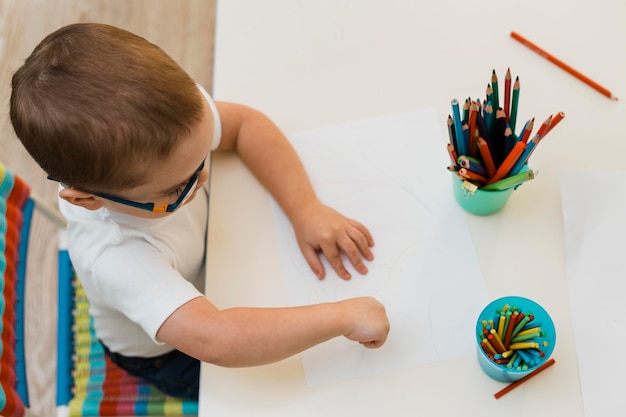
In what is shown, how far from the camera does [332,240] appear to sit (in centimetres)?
69

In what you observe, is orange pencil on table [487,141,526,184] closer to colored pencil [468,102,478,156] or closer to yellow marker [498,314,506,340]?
colored pencil [468,102,478,156]

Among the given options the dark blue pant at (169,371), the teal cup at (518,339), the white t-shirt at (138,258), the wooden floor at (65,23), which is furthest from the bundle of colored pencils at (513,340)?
the wooden floor at (65,23)

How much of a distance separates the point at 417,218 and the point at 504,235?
0.10 metres

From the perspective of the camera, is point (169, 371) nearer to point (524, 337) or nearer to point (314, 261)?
point (314, 261)

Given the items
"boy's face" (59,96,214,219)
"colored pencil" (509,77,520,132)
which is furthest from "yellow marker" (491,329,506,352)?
"boy's face" (59,96,214,219)

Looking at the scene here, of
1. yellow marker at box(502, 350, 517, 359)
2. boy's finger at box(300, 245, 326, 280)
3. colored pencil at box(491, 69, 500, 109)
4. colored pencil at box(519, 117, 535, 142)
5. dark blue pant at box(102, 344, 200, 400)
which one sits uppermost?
colored pencil at box(491, 69, 500, 109)

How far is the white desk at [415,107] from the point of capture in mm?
613

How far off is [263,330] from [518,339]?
25 cm

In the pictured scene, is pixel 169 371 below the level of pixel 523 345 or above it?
below

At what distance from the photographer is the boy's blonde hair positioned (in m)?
0.51

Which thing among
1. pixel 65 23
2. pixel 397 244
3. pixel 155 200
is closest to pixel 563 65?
pixel 397 244

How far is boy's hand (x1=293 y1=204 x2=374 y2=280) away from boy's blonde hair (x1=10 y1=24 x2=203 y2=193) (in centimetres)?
20

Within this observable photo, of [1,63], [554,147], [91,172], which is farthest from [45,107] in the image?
[1,63]

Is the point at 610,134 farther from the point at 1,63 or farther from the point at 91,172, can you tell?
the point at 1,63
